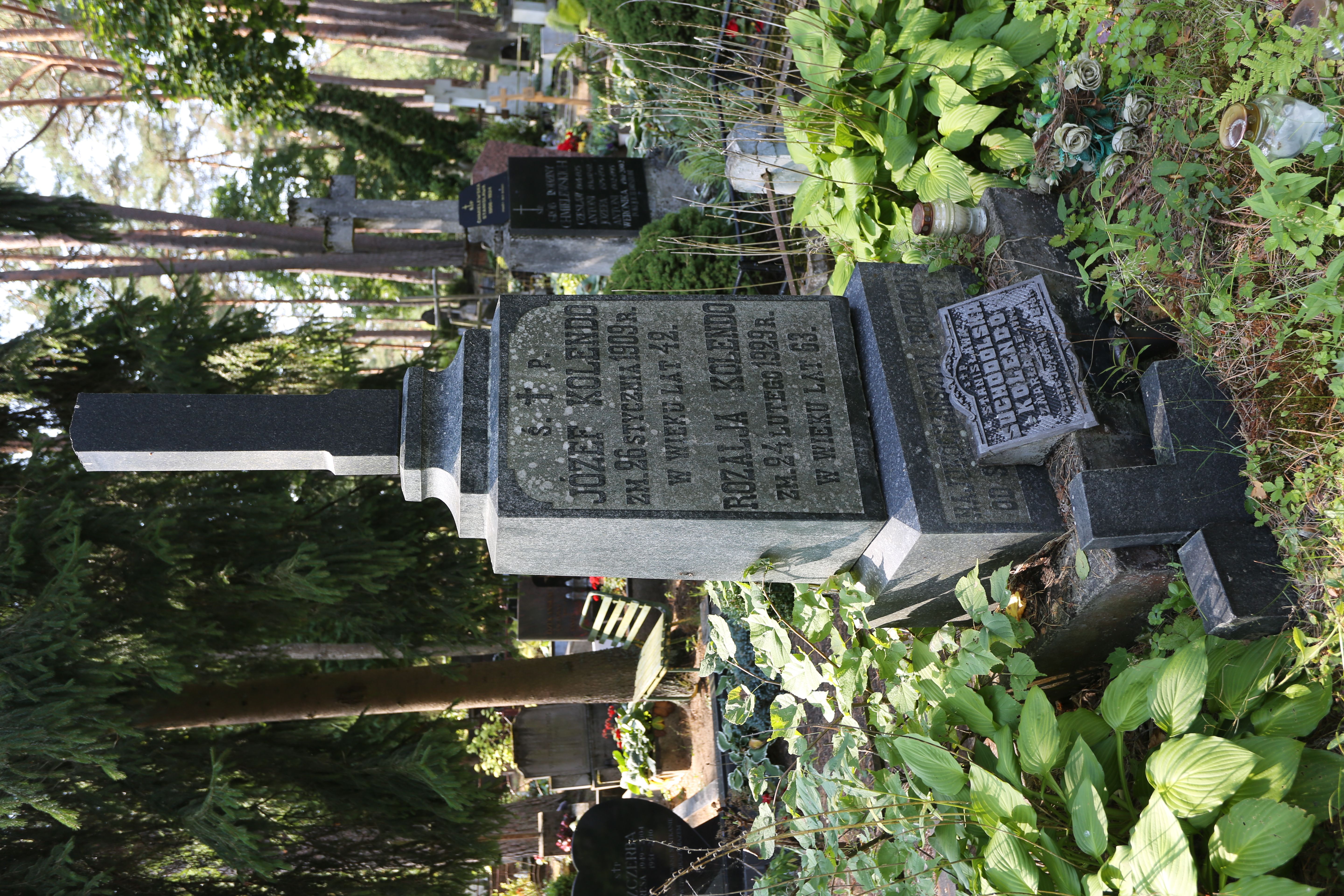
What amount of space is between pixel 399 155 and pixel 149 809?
1542 centimetres

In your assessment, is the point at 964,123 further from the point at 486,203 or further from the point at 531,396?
the point at 486,203

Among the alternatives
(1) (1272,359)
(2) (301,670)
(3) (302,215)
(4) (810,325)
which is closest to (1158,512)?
(1) (1272,359)

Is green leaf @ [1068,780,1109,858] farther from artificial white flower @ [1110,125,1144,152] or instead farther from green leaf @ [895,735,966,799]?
artificial white flower @ [1110,125,1144,152]

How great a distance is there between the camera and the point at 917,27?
4070 mm

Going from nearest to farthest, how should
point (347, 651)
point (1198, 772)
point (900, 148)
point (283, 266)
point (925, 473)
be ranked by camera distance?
point (1198, 772) → point (925, 473) → point (900, 148) → point (347, 651) → point (283, 266)

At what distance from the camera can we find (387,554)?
7258mm

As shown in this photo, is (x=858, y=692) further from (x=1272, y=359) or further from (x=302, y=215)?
(x=302, y=215)

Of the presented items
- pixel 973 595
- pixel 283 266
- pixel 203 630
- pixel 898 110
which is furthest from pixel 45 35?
pixel 973 595

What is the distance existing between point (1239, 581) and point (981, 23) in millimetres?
2656

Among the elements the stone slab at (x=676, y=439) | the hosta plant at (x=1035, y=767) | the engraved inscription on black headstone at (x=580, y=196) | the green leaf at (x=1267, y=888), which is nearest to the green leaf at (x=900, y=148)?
the stone slab at (x=676, y=439)

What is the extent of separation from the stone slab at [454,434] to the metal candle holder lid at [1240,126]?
2.84 m

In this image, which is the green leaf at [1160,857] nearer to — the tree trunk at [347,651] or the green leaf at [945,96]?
the green leaf at [945,96]

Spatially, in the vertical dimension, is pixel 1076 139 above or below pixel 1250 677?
above

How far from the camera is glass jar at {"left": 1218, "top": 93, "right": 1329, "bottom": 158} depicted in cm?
266
